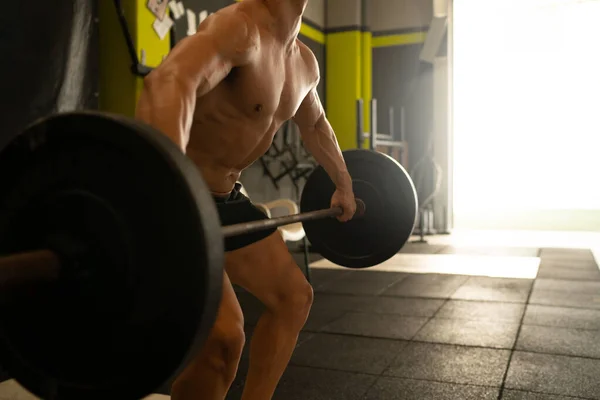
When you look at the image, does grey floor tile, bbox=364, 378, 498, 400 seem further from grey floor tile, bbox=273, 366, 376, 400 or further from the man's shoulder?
the man's shoulder

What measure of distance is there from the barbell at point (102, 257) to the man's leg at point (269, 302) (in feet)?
1.83

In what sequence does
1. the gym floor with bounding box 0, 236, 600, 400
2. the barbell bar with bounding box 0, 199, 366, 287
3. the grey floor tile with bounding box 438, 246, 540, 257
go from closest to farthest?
the barbell bar with bounding box 0, 199, 366, 287 → the gym floor with bounding box 0, 236, 600, 400 → the grey floor tile with bounding box 438, 246, 540, 257

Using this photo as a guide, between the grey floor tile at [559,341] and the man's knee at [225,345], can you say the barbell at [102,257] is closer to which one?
the man's knee at [225,345]

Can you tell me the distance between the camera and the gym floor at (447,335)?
1.99m

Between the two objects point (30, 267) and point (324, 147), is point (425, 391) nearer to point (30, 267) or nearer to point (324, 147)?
point (324, 147)

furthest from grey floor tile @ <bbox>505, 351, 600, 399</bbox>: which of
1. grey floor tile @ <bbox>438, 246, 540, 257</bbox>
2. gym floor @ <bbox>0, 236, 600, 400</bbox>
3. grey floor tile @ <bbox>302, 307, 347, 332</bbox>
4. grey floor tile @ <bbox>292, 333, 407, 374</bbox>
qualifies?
grey floor tile @ <bbox>438, 246, 540, 257</bbox>

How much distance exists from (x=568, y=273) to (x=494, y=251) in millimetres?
1173

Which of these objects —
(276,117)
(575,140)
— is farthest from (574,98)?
(276,117)

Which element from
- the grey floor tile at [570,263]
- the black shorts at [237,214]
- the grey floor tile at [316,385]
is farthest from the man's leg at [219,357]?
the grey floor tile at [570,263]

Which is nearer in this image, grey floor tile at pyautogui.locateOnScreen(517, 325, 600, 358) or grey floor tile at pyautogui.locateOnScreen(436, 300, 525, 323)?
grey floor tile at pyautogui.locateOnScreen(517, 325, 600, 358)

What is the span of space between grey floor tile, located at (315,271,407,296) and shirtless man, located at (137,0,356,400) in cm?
219

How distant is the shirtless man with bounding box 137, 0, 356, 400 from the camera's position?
0.94 meters

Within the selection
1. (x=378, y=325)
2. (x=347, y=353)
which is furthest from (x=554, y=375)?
(x=378, y=325)

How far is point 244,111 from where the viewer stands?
1175 mm
